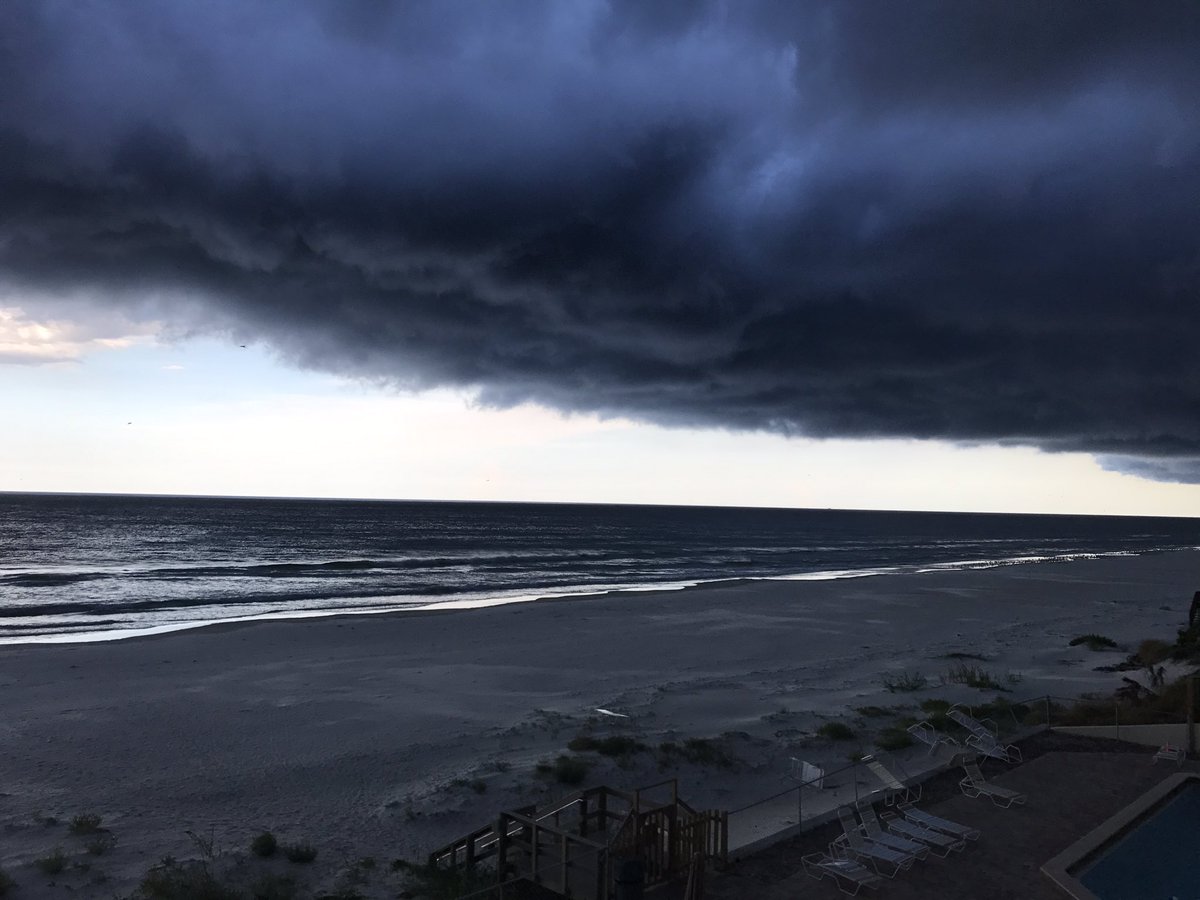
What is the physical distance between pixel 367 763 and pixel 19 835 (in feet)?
19.6

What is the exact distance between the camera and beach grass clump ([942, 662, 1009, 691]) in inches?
922

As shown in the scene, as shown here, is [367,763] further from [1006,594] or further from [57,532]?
[57,532]

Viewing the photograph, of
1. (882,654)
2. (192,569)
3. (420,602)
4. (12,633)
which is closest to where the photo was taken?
(882,654)

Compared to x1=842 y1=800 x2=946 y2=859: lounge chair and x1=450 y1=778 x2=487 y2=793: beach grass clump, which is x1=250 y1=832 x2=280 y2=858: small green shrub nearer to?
x1=450 y1=778 x2=487 y2=793: beach grass clump

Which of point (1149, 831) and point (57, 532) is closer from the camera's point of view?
point (1149, 831)

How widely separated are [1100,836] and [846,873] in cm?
408

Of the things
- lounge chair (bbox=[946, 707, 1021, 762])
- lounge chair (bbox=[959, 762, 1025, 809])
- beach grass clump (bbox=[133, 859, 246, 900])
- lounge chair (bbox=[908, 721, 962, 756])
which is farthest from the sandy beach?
lounge chair (bbox=[959, 762, 1025, 809])

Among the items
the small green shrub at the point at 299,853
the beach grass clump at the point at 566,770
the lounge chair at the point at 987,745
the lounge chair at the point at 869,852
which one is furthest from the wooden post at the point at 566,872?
the lounge chair at the point at 987,745

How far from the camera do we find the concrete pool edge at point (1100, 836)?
1006 centimetres

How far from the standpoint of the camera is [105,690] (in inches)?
952

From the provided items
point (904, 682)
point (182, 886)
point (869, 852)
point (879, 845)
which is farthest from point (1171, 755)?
point (182, 886)

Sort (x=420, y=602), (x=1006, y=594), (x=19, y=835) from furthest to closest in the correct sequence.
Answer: (x=1006, y=594) → (x=420, y=602) → (x=19, y=835)

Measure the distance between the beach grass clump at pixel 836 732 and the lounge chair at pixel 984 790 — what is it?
3.90m

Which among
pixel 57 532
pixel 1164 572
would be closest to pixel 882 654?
pixel 1164 572
